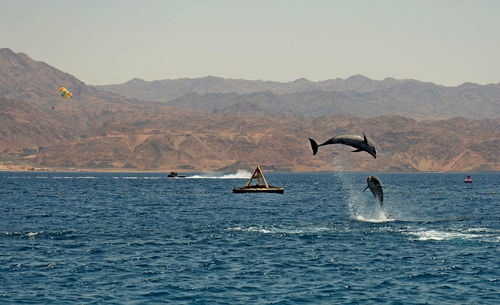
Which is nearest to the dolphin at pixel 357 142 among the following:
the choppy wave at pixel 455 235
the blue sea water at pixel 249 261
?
the blue sea water at pixel 249 261

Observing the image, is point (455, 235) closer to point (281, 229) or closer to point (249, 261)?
point (281, 229)

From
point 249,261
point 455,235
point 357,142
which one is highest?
point 357,142

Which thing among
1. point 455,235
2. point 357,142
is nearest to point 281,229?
point 455,235

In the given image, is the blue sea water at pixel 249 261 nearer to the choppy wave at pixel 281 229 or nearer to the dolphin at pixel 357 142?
the choppy wave at pixel 281 229

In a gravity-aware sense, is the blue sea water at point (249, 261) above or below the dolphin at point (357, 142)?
below

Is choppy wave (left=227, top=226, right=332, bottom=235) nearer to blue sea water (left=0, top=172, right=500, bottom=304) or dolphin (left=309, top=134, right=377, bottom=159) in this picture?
blue sea water (left=0, top=172, right=500, bottom=304)

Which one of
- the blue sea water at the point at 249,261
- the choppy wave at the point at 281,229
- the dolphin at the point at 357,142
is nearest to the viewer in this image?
the blue sea water at the point at 249,261

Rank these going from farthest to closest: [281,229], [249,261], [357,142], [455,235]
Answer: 1. [281,229]
2. [455,235]
3. [357,142]
4. [249,261]

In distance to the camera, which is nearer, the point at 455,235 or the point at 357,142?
the point at 357,142

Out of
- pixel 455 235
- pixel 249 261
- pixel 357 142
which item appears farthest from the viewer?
pixel 455 235

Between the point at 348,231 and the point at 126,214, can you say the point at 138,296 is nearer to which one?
the point at 348,231

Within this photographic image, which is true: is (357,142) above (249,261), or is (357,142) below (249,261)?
above

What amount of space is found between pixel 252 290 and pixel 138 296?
5716 mm

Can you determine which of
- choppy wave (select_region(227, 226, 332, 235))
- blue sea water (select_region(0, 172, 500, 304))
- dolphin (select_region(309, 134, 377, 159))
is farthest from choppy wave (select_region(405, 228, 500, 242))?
dolphin (select_region(309, 134, 377, 159))
